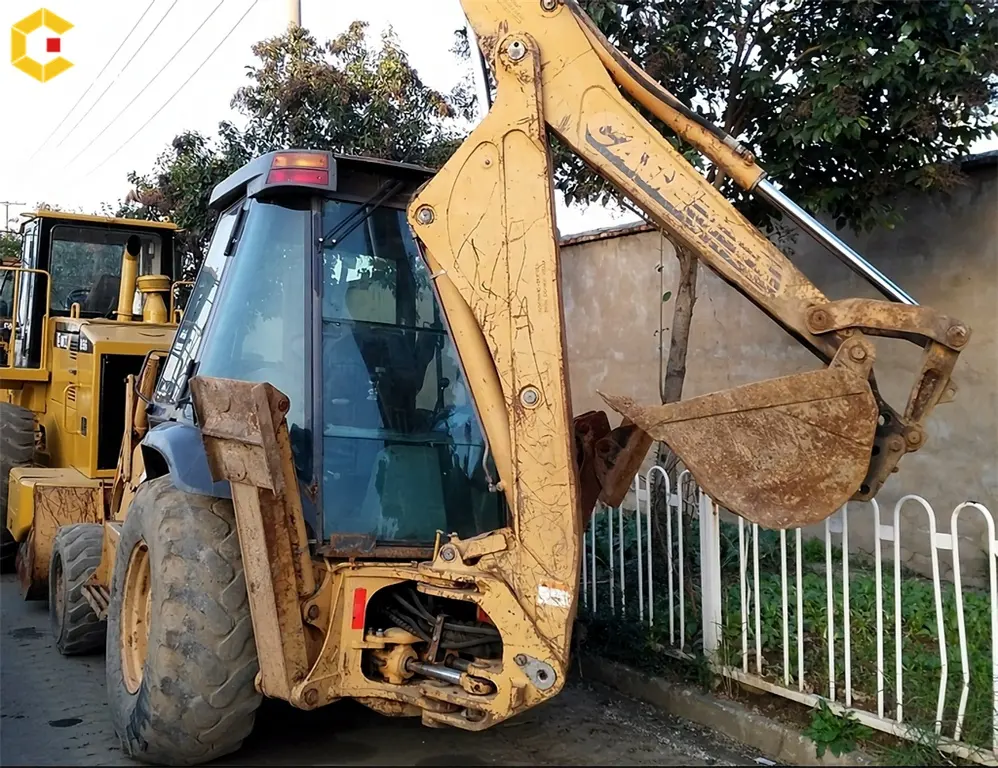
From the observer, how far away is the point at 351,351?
371 cm

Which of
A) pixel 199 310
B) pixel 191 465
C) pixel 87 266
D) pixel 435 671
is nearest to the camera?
pixel 435 671

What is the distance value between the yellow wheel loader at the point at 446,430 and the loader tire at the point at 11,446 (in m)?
3.74

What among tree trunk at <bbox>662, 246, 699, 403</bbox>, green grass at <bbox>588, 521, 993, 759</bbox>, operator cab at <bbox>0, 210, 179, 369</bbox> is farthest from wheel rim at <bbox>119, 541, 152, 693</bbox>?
operator cab at <bbox>0, 210, 179, 369</bbox>

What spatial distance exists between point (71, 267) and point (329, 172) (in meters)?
4.88

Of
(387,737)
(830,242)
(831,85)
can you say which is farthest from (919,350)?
(387,737)

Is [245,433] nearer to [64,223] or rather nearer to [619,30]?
[619,30]

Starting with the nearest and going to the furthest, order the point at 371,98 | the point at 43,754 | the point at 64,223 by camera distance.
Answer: the point at 43,754 < the point at 64,223 < the point at 371,98

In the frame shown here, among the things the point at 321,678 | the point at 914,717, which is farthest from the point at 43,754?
the point at 914,717

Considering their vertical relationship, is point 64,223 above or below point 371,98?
below

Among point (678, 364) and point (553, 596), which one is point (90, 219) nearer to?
point (678, 364)

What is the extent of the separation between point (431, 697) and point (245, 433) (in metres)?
1.14

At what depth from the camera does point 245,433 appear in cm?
314

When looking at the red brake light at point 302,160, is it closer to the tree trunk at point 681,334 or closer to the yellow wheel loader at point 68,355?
the tree trunk at point 681,334

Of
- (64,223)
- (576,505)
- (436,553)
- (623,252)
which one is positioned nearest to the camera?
(576,505)
